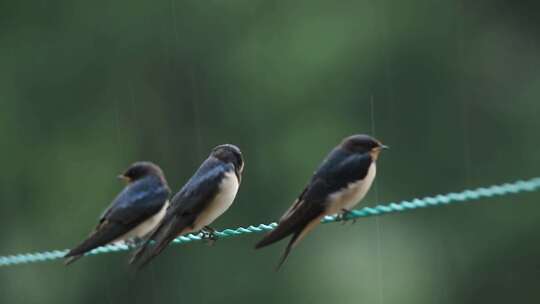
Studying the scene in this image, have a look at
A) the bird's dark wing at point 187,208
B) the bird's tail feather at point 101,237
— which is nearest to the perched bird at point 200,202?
the bird's dark wing at point 187,208

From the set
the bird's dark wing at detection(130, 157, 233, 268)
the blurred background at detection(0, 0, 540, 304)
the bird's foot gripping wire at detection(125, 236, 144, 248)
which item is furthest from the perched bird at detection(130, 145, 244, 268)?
the blurred background at detection(0, 0, 540, 304)

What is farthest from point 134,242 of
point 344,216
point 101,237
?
point 344,216

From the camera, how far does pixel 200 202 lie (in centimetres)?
592

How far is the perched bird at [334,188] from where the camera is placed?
539 centimetres

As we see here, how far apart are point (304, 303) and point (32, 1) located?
5.29 meters

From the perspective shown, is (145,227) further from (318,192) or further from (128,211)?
(318,192)

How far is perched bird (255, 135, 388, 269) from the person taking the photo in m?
5.39

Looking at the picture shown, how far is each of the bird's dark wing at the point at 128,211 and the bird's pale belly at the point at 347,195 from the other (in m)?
1.04

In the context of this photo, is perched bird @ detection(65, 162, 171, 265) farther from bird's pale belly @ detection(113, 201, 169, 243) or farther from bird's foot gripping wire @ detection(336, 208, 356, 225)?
bird's foot gripping wire @ detection(336, 208, 356, 225)

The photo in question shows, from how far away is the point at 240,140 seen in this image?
15.3 meters

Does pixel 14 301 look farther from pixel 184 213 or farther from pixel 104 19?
pixel 184 213

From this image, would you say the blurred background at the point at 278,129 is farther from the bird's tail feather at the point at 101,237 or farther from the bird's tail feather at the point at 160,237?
the bird's tail feather at the point at 160,237

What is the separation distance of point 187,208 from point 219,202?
15cm

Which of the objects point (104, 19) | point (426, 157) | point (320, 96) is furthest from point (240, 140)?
point (104, 19)
